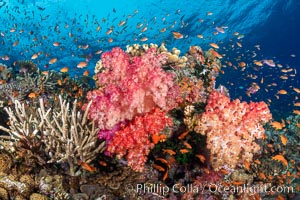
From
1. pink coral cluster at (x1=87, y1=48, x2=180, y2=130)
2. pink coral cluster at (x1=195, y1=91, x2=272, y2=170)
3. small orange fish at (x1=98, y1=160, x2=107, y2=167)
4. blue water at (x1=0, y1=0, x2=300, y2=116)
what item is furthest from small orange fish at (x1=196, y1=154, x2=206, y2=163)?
blue water at (x1=0, y1=0, x2=300, y2=116)

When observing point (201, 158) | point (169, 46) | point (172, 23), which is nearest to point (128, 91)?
point (201, 158)

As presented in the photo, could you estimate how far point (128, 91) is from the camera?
189 inches

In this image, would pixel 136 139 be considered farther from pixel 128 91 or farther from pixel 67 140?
pixel 67 140

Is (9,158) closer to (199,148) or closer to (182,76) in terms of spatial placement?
(199,148)

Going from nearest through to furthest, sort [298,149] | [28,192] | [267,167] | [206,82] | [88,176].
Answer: [28,192]
[88,176]
[267,167]
[206,82]
[298,149]

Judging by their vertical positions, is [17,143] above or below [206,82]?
below

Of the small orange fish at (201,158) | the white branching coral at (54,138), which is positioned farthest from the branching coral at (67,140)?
the small orange fish at (201,158)

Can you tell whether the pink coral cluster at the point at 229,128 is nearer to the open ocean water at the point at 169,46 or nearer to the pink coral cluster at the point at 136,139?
the open ocean water at the point at 169,46

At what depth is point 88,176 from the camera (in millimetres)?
5000

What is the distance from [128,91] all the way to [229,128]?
224cm

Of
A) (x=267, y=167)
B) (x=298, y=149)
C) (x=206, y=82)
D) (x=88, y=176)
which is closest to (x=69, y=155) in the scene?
(x=88, y=176)

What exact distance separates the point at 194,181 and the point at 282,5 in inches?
1342

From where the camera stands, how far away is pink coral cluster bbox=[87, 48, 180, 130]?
15.7ft

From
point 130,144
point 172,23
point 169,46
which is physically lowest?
point 130,144
